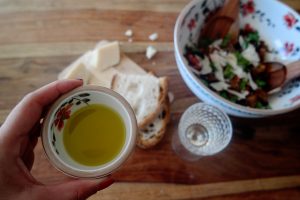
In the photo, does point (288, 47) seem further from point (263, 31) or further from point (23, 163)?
point (23, 163)

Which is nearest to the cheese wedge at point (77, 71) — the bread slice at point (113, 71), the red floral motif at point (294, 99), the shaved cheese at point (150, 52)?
the bread slice at point (113, 71)

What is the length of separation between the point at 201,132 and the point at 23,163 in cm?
49

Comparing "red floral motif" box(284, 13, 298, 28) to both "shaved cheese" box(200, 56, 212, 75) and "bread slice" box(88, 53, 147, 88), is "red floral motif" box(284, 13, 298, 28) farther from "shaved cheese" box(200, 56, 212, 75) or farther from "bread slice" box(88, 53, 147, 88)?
"bread slice" box(88, 53, 147, 88)

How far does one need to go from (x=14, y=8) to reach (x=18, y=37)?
10 centimetres

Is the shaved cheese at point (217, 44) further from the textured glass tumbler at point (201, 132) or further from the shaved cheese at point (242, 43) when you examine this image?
the textured glass tumbler at point (201, 132)

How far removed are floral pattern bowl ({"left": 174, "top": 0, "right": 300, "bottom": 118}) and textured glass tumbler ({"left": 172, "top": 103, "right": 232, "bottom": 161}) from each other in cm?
4

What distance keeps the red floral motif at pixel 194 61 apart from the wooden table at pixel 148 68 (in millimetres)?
88

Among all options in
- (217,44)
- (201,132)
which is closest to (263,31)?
(217,44)

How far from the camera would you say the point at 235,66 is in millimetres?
939

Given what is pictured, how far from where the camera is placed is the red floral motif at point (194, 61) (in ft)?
2.96

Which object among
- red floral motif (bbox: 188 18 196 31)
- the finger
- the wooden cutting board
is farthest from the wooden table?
the finger

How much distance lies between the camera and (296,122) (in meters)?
0.96

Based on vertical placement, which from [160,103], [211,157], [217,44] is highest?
[217,44]

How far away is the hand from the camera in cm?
59
